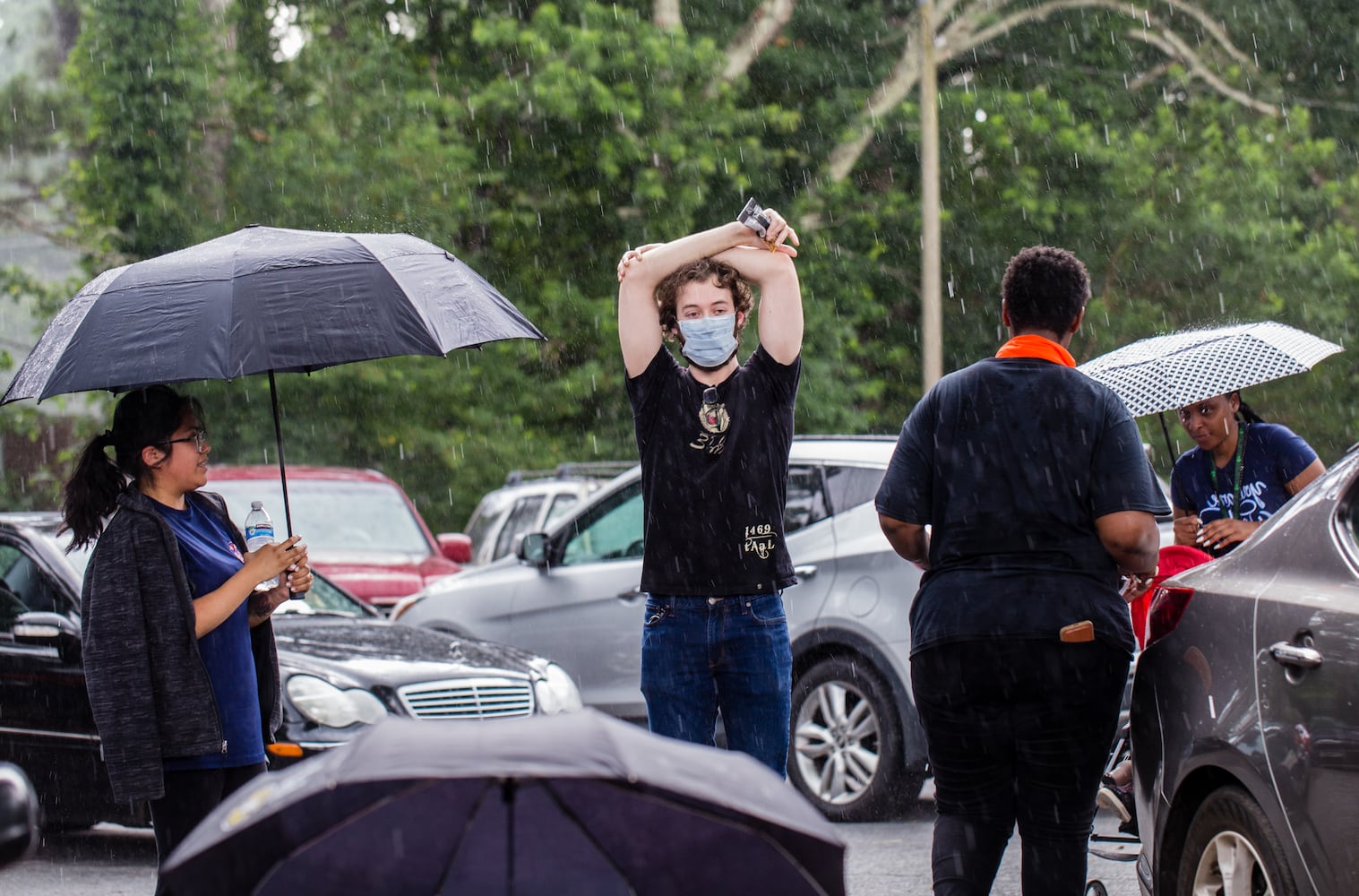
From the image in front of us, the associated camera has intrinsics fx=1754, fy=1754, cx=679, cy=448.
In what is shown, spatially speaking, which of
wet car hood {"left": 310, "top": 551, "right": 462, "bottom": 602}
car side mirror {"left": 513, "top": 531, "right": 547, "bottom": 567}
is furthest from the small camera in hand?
wet car hood {"left": 310, "top": 551, "right": 462, "bottom": 602}

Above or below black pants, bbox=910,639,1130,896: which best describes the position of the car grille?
below

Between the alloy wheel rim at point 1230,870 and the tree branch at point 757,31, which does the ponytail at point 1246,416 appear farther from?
the tree branch at point 757,31

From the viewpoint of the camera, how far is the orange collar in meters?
4.41

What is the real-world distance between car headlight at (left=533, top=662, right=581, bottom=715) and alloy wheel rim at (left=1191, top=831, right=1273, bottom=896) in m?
4.05

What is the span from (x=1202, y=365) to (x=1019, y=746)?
194 cm

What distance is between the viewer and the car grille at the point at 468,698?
308 inches

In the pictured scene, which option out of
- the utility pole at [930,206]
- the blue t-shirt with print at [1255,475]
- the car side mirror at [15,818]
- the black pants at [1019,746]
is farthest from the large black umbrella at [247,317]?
the utility pole at [930,206]

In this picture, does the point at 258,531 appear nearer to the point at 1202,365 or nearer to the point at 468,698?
the point at 1202,365

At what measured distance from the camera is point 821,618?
8.64 m

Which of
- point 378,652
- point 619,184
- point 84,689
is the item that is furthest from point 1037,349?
point 619,184

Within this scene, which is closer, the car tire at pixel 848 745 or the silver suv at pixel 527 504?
the car tire at pixel 848 745

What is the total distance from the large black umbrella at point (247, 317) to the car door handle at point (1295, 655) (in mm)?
2157

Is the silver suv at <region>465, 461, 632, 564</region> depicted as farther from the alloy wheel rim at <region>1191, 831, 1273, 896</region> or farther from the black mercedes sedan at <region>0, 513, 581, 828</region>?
the alloy wheel rim at <region>1191, 831, 1273, 896</region>

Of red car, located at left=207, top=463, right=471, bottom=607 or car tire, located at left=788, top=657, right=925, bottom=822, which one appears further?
red car, located at left=207, top=463, right=471, bottom=607
